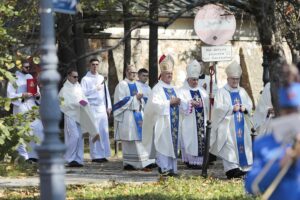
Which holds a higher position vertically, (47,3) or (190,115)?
(47,3)

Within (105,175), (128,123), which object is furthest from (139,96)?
(105,175)

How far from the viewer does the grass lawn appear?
37.5 feet

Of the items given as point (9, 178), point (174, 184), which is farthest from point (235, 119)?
point (9, 178)

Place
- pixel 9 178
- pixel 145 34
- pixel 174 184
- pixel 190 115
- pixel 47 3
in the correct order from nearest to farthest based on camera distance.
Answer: pixel 47 3 < pixel 174 184 < pixel 9 178 < pixel 190 115 < pixel 145 34

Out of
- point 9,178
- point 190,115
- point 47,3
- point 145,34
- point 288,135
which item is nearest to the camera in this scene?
point 288,135

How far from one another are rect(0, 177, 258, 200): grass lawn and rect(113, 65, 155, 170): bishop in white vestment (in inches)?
145

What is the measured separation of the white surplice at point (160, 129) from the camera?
48.5 ft

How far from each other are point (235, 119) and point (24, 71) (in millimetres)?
4434

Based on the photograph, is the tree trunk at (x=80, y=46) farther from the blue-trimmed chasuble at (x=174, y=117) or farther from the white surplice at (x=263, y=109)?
the white surplice at (x=263, y=109)

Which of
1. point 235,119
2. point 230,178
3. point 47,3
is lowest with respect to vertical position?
point 230,178

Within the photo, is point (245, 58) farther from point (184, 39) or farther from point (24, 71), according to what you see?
point (24, 71)

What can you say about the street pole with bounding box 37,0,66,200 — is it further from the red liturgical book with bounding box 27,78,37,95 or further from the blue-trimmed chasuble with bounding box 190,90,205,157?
the red liturgical book with bounding box 27,78,37,95

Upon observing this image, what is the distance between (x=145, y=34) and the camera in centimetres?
3097

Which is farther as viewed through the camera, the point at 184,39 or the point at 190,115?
the point at 184,39
